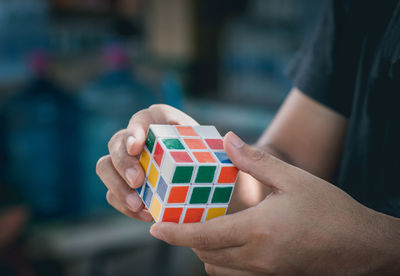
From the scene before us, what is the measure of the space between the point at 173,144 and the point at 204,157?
59 millimetres

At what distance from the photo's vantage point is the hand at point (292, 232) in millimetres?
748

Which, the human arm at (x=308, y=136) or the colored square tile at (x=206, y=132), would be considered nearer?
the colored square tile at (x=206, y=132)

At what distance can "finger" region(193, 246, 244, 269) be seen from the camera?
77 centimetres

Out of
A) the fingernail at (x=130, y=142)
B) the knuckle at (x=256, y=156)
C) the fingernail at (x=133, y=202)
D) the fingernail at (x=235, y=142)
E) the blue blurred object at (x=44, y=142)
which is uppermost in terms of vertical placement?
the fingernail at (x=235, y=142)

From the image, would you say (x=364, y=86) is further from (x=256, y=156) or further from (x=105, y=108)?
(x=105, y=108)

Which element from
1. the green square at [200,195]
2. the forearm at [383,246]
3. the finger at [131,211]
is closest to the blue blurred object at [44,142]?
the finger at [131,211]

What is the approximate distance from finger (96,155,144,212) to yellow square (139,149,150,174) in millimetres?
70

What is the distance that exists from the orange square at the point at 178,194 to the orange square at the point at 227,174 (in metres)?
0.06

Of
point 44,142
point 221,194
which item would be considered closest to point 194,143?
point 221,194

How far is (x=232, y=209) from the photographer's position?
1.00m

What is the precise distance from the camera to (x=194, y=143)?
831 mm

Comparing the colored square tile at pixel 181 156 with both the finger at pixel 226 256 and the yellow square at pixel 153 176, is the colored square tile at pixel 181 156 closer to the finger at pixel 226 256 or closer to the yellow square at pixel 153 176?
the yellow square at pixel 153 176

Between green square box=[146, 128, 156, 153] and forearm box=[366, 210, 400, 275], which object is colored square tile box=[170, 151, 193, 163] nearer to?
green square box=[146, 128, 156, 153]

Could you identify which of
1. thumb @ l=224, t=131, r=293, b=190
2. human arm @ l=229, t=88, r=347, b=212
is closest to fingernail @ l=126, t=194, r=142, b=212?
thumb @ l=224, t=131, r=293, b=190
